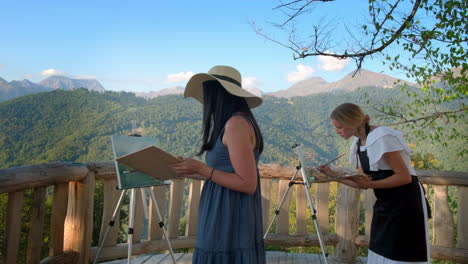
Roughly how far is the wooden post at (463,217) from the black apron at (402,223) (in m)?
2.02

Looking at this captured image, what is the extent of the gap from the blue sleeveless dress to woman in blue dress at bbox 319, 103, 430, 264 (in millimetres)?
807

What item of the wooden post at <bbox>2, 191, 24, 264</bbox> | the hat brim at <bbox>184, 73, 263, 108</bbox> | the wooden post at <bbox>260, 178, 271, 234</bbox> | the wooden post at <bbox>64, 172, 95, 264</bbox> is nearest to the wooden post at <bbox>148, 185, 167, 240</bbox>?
the wooden post at <bbox>64, 172, 95, 264</bbox>

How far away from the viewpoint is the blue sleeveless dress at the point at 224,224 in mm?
1500

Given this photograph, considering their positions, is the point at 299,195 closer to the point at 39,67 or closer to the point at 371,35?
the point at 371,35

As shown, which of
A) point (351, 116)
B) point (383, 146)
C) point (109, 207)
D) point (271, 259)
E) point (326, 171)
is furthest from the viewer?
point (271, 259)

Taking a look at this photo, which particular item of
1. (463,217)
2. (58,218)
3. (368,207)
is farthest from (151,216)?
(463,217)

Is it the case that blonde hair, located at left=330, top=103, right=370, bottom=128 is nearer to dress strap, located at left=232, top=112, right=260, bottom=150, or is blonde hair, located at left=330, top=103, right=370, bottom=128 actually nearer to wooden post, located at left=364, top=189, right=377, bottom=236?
dress strap, located at left=232, top=112, right=260, bottom=150

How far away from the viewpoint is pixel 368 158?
209 centimetres

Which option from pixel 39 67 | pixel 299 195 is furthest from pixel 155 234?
pixel 39 67

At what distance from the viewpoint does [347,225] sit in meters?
3.79

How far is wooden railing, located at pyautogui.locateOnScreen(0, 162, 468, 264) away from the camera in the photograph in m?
2.46

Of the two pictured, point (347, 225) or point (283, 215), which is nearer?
point (347, 225)

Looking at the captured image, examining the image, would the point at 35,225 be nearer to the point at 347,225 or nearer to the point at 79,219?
the point at 79,219

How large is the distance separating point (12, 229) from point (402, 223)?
7.45 ft
